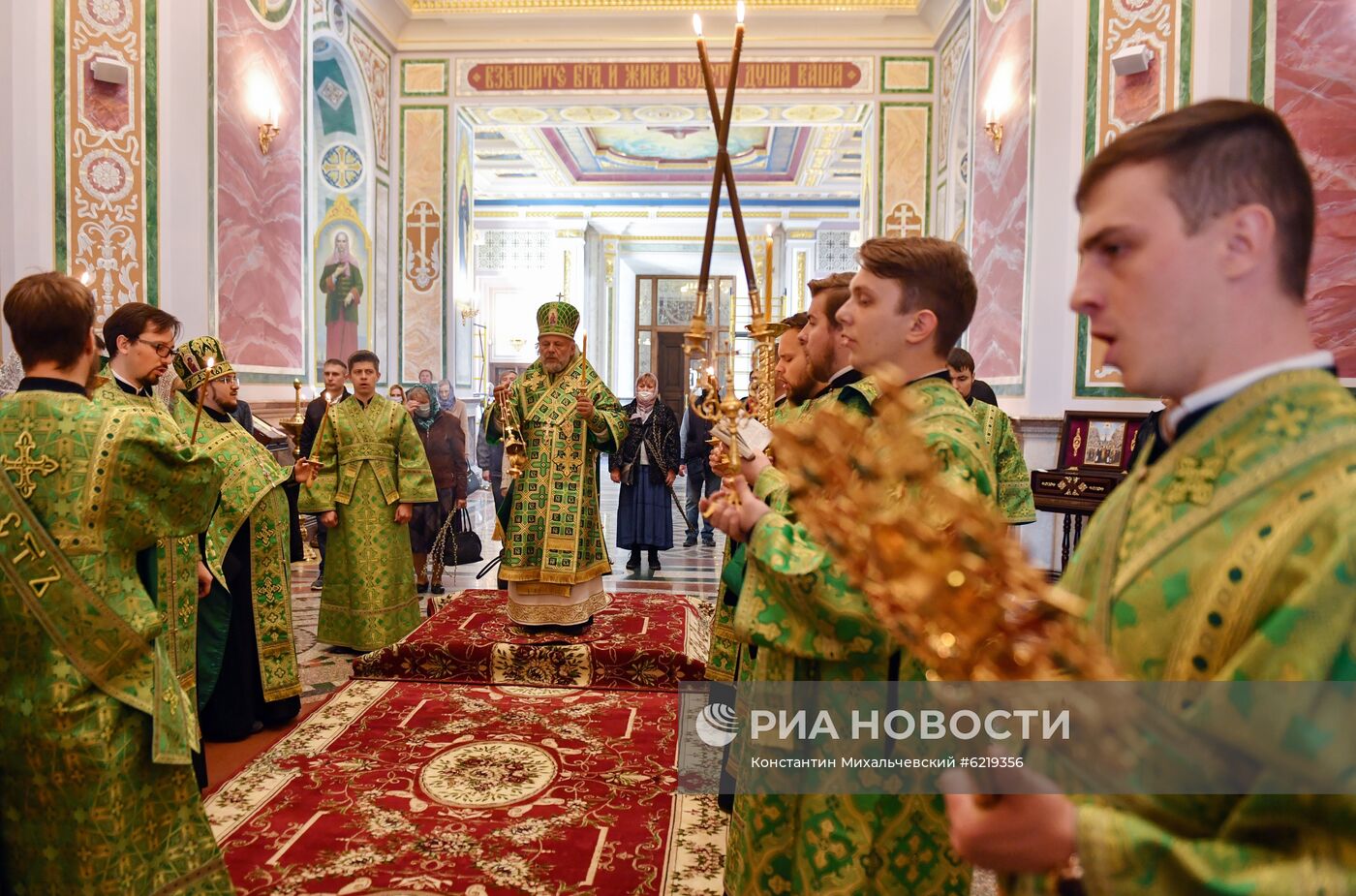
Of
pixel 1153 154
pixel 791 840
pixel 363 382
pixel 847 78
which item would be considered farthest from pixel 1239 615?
pixel 847 78

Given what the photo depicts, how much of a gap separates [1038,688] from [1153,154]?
54 cm

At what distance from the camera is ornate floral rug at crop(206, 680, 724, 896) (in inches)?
111

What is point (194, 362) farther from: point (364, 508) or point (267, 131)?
point (267, 131)

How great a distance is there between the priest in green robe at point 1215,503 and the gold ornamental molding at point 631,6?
1114cm

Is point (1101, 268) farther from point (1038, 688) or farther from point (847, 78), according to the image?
point (847, 78)

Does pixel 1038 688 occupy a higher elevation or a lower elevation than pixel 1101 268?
lower

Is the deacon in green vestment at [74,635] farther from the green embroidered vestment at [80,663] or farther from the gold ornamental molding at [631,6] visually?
the gold ornamental molding at [631,6]

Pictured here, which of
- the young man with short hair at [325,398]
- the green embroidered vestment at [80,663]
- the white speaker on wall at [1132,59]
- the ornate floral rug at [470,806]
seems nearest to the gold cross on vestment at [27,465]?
the green embroidered vestment at [80,663]

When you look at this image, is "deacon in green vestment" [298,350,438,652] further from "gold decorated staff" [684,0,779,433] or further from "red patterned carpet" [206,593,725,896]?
"gold decorated staff" [684,0,779,433]

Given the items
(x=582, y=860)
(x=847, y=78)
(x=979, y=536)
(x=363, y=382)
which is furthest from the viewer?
(x=847, y=78)

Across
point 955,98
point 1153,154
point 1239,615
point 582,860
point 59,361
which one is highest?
point 955,98

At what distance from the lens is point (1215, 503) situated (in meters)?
0.81

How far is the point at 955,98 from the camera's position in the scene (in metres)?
10.1

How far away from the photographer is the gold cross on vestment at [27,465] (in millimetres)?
1976
